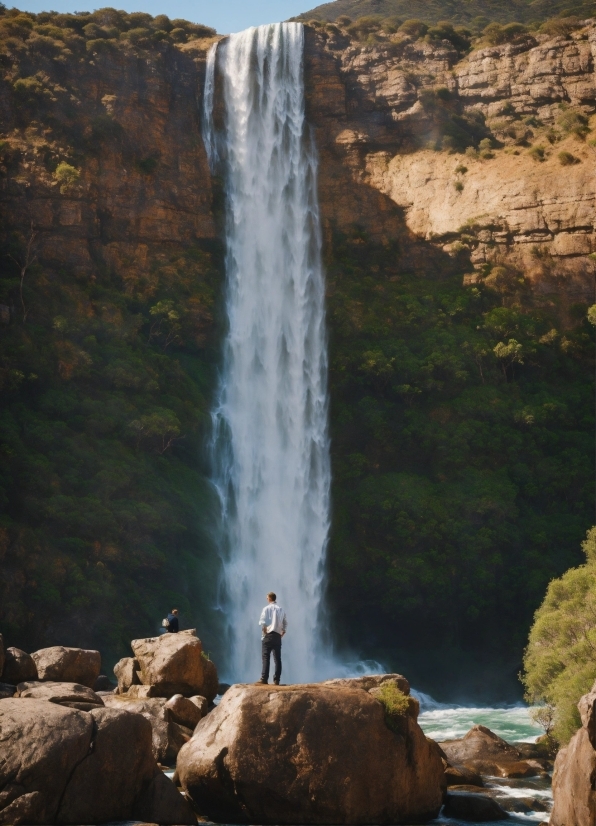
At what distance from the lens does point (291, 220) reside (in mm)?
55344

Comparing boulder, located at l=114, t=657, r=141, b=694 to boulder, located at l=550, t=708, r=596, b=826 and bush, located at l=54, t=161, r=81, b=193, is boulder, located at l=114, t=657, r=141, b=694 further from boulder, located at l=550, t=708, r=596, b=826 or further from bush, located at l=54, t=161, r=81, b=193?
bush, located at l=54, t=161, r=81, b=193

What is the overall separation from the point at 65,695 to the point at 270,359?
33.1 metres

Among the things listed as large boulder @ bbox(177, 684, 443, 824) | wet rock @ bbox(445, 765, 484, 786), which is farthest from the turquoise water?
large boulder @ bbox(177, 684, 443, 824)

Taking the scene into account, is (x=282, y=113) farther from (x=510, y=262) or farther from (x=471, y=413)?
(x=471, y=413)

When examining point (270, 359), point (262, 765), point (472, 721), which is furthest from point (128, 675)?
point (270, 359)

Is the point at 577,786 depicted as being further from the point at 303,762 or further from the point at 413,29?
the point at 413,29

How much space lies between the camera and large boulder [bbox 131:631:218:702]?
23484 mm

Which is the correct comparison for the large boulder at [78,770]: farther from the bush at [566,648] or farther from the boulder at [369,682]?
the bush at [566,648]

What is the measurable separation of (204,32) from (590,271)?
3127 cm

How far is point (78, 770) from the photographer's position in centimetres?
1527

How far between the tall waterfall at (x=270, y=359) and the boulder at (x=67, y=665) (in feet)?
53.2

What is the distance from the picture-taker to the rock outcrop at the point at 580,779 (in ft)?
48.8

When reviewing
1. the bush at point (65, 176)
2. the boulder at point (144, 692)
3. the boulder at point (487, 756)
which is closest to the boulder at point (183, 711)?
the boulder at point (144, 692)

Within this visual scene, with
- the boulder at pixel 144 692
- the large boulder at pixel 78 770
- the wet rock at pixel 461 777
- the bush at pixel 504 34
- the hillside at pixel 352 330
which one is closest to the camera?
the large boulder at pixel 78 770
